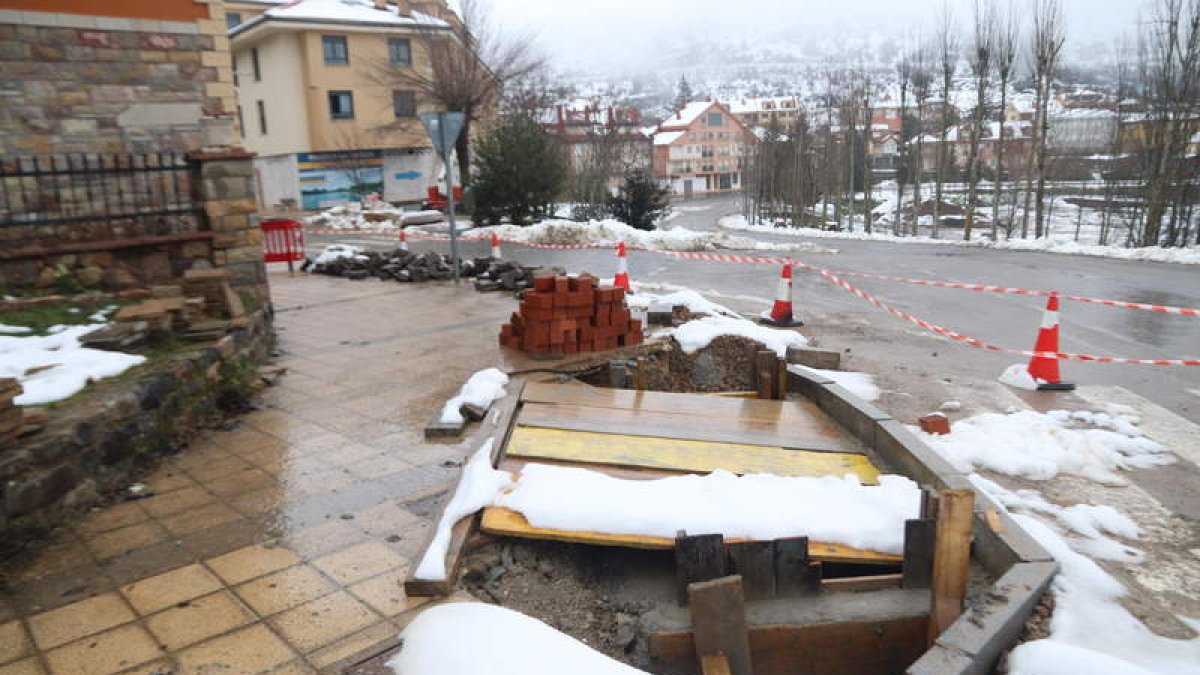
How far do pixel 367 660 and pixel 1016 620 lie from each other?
8.82 ft

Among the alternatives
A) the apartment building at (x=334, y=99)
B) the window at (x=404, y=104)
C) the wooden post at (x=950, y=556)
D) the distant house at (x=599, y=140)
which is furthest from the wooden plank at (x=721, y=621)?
the window at (x=404, y=104)

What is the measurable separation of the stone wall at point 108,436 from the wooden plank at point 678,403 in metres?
2.52

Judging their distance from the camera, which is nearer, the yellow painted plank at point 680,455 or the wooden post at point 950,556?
the wooden post at point 950,556

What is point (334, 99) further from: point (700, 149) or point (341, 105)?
point (700, 149)

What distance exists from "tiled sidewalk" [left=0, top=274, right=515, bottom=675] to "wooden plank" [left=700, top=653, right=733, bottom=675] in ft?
4.36

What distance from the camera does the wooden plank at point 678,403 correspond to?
604 centimetres

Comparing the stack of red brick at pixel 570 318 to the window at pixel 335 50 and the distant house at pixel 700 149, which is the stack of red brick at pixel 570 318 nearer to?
→ the window at pixel 335 50

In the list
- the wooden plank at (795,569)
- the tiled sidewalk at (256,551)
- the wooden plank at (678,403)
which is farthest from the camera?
the wooden plank at (678,403)

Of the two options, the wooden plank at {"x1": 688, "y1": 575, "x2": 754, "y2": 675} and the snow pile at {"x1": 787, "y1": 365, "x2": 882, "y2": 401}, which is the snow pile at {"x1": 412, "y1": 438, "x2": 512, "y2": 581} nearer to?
the wooden plank at {"x1": 688, "y1": 575, "x2": 754, "y2": 675}

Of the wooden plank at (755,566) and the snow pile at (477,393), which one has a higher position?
the snow pile at (477,393)

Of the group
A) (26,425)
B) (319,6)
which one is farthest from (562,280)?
(319,6)

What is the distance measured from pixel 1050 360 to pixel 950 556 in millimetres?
5297

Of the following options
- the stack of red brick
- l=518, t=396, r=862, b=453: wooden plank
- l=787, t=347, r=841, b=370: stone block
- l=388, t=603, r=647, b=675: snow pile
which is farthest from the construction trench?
l=787, t=347, r=841, b=370: stone block

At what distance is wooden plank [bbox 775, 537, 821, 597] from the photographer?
12.0ft
